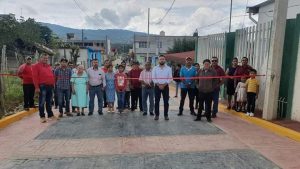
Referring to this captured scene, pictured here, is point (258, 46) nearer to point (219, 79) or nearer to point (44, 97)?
point (219, 79)

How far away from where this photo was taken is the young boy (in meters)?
9.91

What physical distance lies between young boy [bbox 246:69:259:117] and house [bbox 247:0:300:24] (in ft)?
37.2

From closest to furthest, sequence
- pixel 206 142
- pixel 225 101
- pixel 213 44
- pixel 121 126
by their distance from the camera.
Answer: pixel 206 142 → pixel 121 126 → pixel 225 101 → pixel 213 44

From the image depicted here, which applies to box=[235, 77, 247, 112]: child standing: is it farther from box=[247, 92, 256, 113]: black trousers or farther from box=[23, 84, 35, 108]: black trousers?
box=[23, 84, 35, 108]: black trousers

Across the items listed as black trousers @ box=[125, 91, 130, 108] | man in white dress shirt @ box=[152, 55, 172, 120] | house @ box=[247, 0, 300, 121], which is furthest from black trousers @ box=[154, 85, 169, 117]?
house @ box=[247, 0, 300, 121]

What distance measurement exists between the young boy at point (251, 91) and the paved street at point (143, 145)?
613mm

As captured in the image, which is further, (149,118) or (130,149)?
(149,118)

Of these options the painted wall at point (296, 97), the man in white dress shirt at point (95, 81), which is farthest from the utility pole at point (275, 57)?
the man in white dress shirt at point (95, 81)

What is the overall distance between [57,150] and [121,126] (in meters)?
2.42

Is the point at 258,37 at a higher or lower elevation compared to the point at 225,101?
higher

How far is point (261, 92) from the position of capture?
10.8m

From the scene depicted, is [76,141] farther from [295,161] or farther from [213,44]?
[213,44]

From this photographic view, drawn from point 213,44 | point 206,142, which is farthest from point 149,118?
point 213,44

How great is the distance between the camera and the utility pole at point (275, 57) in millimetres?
8972
